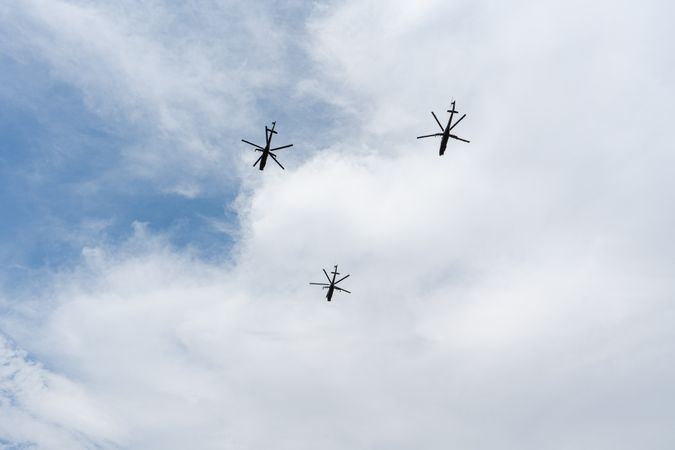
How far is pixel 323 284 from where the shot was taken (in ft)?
329

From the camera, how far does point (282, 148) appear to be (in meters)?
81.9

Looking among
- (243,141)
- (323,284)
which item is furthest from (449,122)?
(323,284)

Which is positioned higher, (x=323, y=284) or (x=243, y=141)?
(x=243, y=141)

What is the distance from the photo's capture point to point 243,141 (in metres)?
79.6

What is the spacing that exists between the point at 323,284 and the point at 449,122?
4585 centimetres

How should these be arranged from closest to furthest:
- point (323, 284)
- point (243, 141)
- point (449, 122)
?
point (449, 122) < point (243, 141) < point (323, 284)

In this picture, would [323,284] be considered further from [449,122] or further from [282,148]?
[449,122]

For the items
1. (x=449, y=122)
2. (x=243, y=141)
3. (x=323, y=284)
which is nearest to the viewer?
(x=449, y=122)

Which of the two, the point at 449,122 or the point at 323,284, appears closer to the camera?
the point at 449,122

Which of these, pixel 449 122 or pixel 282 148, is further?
pixel 282 148

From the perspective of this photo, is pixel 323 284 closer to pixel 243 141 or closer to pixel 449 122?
pixel 243 141

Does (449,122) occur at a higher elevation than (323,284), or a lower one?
higher

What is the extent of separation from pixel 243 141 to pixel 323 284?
36673mm

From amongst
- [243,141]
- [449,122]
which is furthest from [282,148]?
[449,122]
